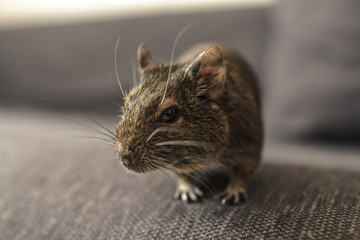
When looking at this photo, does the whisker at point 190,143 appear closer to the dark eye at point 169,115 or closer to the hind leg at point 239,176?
the dark eye at point 169,115

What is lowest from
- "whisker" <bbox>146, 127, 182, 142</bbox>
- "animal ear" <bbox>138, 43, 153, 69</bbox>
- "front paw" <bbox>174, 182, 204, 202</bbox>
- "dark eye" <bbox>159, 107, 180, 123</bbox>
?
"front paw" <bbox>174, 182, 204, 202</bbox>

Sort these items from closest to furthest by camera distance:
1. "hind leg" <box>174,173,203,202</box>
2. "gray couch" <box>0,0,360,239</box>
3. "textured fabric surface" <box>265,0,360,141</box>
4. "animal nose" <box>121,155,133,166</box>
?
"animal nose" <box>121,155,133,166</box> → "gray couch" <box>0,0,360,239</box> → "hind leg" <box>174,173,203,202</box> → "textured fabric surface" <box>265,0,360,141</box>

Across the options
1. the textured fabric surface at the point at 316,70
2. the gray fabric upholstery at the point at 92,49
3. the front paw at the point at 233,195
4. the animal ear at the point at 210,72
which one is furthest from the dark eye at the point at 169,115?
the gray fabric upholstery at the point at 92,49

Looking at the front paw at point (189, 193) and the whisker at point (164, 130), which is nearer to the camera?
the whisker at point (164, 130)

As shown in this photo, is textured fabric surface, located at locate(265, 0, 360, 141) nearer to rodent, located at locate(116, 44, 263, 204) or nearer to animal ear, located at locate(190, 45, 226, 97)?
rodent, located at locate(116, 44, 263, 204)

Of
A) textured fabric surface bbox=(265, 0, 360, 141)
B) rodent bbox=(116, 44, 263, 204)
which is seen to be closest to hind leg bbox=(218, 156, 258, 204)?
rodent bbox=(116, 44, 263, 204)

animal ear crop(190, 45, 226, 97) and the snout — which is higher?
animal ear crop(190, 45, 226, 97)

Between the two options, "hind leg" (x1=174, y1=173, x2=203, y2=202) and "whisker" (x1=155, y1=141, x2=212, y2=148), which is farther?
"hind leg" (x1=174, y1=173, x2=203, y2=202)

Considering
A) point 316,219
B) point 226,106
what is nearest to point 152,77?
point 226,106

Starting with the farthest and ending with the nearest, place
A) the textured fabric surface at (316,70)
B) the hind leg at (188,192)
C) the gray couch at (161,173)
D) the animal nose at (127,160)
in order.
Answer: the textured fabric surface at (316,70) → the hind leg at (188,192) → the gray couch at (161,173) → the animal nose at (127,160)
